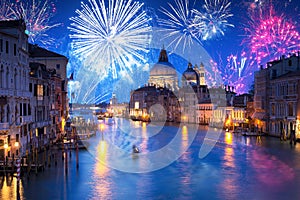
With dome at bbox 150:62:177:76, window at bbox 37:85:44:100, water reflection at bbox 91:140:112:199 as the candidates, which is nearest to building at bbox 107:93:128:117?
dome at bbox 150:62:177:76

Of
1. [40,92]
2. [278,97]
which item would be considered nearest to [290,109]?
[278,97]

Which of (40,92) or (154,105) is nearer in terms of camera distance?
(40,92)

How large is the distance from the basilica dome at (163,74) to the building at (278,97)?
63568mm

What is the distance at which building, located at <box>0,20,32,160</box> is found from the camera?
17484 mm

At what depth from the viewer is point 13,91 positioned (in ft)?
60.2

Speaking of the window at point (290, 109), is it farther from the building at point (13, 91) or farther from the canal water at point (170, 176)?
the building at point (13, 91)

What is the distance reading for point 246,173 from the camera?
18.8m

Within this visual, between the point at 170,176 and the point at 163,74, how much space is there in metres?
87.6

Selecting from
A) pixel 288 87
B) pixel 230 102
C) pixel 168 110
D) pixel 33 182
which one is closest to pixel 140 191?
pixel 33 182

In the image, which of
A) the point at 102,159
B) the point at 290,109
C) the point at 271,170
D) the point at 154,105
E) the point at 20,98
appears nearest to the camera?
the point at 20,98

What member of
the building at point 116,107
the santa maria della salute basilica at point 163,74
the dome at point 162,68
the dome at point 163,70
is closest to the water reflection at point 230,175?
the santa maria della salute basilica at point 163,74

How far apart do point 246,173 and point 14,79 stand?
35.1ft

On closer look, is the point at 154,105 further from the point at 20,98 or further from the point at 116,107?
the point at 20,98

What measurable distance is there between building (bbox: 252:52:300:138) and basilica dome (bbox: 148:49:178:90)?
6357 centimetres
